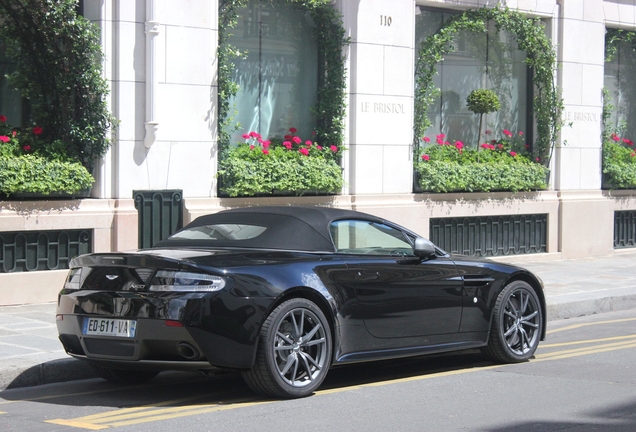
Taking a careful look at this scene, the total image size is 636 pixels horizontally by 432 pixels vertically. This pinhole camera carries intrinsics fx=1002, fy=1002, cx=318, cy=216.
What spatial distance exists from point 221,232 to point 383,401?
1902mm

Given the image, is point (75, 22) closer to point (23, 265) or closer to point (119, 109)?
point (119, 109)

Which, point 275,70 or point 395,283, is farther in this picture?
point 275,70

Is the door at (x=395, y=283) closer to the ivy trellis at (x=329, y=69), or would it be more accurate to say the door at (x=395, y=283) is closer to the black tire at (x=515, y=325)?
the black tire at (x=515, y=325)

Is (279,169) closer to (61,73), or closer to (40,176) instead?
(61,73)

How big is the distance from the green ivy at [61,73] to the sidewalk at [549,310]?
2.20 m

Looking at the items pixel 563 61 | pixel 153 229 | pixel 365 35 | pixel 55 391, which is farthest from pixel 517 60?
pixel 55 391

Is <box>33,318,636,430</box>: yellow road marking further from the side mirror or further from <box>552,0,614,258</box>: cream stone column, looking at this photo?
<box>552,0,614,258</box>: cream stone column

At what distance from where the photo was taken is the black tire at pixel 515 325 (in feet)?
28.8

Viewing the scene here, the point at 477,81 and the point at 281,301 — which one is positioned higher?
the point at 477,81

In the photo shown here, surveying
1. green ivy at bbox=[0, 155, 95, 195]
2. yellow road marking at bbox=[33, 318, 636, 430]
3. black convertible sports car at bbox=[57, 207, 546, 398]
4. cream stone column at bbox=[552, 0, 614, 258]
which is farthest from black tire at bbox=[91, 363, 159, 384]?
cream stone column at bbox=[552, 0, 614, 258]

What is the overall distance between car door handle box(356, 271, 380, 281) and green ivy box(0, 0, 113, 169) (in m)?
5.87

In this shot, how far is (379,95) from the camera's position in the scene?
52.0 ft

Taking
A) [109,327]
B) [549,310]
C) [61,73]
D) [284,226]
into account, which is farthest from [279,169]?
[109,327]

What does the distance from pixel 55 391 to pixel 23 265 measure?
4386mm
